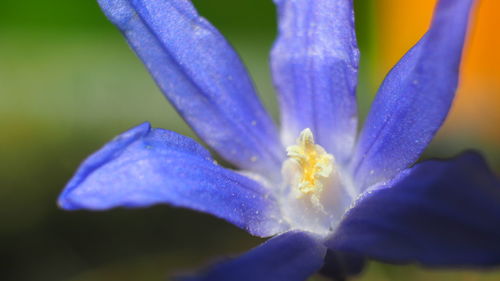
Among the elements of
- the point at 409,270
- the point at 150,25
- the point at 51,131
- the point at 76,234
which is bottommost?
the point at 409,270

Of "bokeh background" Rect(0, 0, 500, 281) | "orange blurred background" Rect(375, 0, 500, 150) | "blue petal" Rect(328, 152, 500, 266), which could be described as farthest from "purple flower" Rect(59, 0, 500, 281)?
"orange blurred background" Rect(375, 0, 500, 150)

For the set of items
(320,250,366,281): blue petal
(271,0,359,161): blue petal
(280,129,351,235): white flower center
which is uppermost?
(271,0,359,161): blue petal

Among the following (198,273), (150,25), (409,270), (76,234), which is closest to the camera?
(198,273)

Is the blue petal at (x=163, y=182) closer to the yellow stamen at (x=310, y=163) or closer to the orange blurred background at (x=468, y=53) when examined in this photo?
the yellow stamen at (x=310, y=163)

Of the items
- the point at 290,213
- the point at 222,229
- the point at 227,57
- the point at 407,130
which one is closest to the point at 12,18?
the point at 222,229

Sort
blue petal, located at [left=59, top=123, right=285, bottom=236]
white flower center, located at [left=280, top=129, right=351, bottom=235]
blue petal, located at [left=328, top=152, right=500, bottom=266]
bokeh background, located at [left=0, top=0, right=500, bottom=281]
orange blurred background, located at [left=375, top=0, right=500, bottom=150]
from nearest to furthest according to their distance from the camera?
1. blue petal, located at [left=328, top=152, right=500, bottom=266]
2. blue petal, located at [left=59, top=123, right=285, bottom=236]
3. white flower center, located at [left=280, top=129, right=351, bottom=235]
4. bokeh background, located at [left=0, top=0, right=500, bottom=281]
5. orange blurred background, located at [left=375, top=0, right=500, bottom=150]

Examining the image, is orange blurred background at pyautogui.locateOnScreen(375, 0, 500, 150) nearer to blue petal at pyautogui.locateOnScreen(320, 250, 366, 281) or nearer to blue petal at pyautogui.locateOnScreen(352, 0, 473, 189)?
blue petal at pyautogui.locateOnScreen(352, 0, 473, 189)

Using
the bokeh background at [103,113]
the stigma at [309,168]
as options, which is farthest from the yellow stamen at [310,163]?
the bokeh background at [103,113]

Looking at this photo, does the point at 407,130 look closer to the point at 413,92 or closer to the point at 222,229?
the point at 413,92
